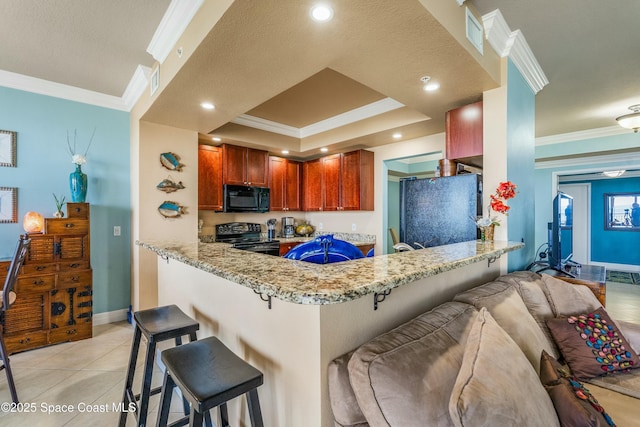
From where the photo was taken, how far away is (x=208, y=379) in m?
1.06

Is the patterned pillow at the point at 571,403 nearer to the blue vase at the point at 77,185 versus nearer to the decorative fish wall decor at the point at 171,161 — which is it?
the decorative fish wall decor at the point at 171,161

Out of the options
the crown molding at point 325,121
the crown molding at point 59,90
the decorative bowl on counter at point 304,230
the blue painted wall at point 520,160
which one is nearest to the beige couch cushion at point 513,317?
the blue painted wall at point 520,160

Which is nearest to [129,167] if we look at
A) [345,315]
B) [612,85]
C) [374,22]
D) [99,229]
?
[99,229]

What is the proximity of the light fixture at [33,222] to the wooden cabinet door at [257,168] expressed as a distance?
2.38 m

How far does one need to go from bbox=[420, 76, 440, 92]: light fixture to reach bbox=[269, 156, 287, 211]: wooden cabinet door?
3.04 meters

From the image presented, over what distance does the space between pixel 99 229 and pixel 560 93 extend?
5547mm

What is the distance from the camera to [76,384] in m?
2.19

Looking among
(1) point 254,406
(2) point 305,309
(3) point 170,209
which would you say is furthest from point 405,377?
(3) point 170,209

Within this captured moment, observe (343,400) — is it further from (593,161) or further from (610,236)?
(610,236)

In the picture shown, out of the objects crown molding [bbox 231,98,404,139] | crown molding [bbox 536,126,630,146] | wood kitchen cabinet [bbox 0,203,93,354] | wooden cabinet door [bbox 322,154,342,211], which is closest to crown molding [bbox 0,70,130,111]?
wood kitchen cabinet [bbox 0,203,93,354]

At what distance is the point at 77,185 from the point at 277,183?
8.78 feet

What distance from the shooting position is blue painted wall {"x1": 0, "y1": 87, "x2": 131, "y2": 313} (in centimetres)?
297

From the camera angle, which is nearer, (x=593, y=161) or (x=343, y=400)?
(x=343, y=400)

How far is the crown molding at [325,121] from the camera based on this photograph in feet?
11.4
